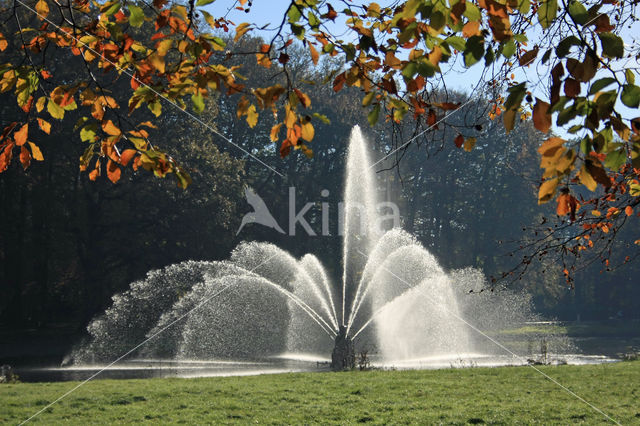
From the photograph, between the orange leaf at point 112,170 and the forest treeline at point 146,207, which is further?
the forest treeline at point 146,207

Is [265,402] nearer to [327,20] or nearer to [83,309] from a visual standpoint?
[327,20]

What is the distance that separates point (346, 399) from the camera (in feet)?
27.5

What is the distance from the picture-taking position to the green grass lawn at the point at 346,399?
7.29 m

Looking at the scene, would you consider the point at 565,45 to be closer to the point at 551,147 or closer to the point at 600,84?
the point at 600,84

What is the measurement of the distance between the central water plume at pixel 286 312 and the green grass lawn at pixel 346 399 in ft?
20.1

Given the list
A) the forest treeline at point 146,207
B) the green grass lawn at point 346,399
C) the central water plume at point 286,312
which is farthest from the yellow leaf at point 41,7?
the forest treeline at point 146,207

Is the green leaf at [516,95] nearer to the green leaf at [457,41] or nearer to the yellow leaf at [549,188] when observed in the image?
the yellow leaf at [549,188]

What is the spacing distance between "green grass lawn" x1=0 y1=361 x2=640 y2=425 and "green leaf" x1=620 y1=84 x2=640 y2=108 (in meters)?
5.37

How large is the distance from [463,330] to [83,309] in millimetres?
15062

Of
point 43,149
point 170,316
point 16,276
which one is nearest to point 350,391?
point 170,316

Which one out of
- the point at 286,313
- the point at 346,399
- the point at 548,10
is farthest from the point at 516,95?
the point at 286,313

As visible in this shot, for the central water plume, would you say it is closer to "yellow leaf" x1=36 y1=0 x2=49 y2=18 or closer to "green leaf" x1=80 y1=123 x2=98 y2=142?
"yellow leaf" x1=36 y1=0 x2=49 y2=18

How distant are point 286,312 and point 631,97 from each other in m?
18.8

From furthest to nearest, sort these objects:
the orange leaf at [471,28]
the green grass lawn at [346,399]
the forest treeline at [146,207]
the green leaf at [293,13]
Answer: the forest treeline at [146,207] → the green grass lawn at [346,399] → the green leaf at [293,13] → the orange leaf at [471,28]
